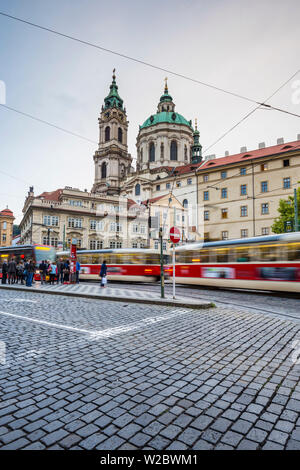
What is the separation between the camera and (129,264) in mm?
22109

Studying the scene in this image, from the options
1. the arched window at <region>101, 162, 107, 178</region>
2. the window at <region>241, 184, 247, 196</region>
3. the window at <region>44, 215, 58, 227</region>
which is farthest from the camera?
the arched window at <region>101, 162, 107, 178</region>

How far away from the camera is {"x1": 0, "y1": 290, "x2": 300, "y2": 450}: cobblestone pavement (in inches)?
92.4

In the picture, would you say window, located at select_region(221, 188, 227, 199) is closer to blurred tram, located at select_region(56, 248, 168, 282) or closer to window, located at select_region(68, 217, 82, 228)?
window, located at select_region(68, 217, 82, 228)

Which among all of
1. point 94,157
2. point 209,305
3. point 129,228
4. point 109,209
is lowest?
point 209,305

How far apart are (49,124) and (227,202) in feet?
140

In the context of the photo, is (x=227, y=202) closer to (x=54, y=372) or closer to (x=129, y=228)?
(x=129, y=228)

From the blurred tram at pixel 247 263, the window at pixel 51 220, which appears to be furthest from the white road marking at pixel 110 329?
the window at pixel 51 220

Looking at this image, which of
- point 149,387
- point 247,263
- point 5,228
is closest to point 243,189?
point 247,263

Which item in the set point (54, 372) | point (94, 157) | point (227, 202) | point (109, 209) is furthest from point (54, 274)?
point (94, 157)

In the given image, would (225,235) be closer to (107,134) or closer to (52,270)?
(52,270)

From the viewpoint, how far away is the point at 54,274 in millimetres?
19703

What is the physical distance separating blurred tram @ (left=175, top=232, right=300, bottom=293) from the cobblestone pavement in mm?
7752

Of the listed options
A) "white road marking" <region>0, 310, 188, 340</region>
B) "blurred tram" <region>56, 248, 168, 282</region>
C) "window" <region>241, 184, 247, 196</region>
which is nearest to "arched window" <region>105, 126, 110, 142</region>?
"window" <region>241, 184, 247, 196</region>

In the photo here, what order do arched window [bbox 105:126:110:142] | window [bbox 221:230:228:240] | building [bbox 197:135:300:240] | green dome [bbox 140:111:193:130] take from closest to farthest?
building [bbox 197:135:300:240] → window [bbox 221:230:228:240] → green dome [bbox 140:111:193:130] → arched window [bbox 105:126:110:142]
